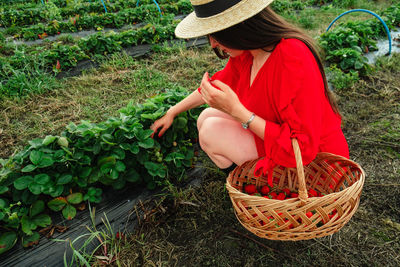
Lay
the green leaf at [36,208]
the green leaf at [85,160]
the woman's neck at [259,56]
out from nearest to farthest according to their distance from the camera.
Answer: the woman's neck at [259,56], the green leaf at [36,208], the green leaf at [85,160]

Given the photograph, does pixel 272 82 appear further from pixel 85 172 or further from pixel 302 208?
pixel 85 172

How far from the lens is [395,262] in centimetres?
158

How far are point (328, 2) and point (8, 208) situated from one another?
29.9 ft

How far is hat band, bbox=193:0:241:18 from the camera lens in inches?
50.3

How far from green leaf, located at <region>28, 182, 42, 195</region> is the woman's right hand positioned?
80 cm

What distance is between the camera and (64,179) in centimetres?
179

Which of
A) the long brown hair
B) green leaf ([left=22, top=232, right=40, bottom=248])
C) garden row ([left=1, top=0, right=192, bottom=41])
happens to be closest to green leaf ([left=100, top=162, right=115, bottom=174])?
green leaf ([left=22, top=232, right=40, bottom=248])

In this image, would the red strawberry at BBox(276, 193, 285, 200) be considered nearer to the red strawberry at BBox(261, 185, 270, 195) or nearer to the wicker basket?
the red strawberry at BBox(261, 185, 270, 195)

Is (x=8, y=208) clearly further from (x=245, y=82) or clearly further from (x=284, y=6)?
(x=284, y=6)

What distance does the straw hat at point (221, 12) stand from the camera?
1.24 metres

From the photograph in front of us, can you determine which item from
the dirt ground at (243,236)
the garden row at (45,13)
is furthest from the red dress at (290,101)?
the garden row at (45,13)

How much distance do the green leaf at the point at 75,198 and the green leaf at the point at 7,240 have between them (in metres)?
0.35

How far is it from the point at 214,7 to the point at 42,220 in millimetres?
1620

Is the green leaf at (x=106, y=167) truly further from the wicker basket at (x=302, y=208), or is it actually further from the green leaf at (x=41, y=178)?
the wicker basket at (x=302, y=208)
